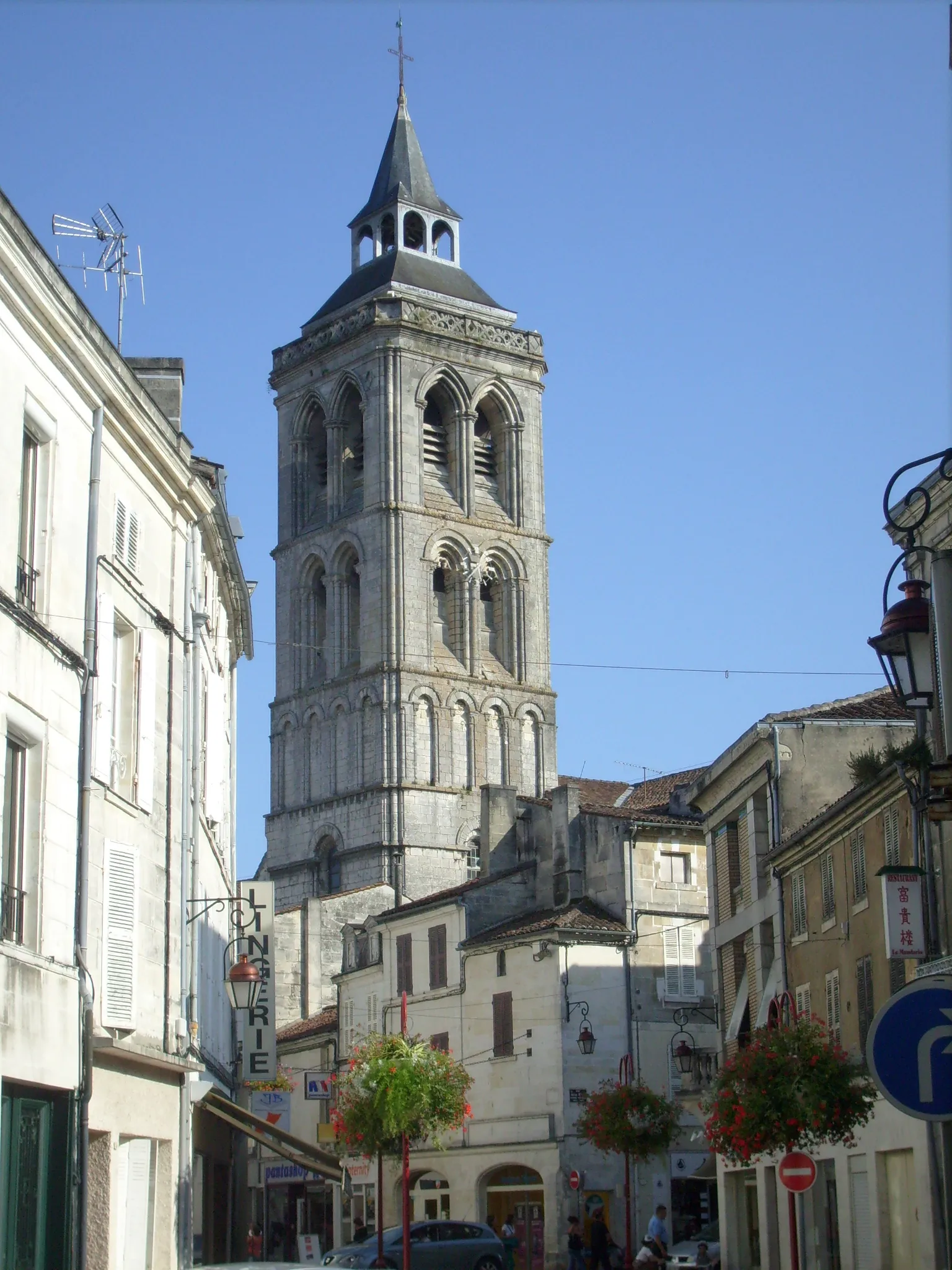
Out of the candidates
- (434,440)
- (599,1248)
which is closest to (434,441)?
(434,440)

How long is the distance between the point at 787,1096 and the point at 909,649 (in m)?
13.5

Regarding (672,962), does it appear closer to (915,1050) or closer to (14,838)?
(14,838)

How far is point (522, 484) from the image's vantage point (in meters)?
75.5

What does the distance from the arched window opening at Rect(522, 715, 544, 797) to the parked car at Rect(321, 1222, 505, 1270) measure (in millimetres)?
38565

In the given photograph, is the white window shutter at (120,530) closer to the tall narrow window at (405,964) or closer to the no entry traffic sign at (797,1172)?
the no entry traffic sign at (797,1172)

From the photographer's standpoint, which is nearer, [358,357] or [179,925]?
[179,925]

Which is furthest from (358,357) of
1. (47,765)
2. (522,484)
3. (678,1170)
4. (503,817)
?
(47,765)

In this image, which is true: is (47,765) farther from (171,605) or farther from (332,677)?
(332,677)

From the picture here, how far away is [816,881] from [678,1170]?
49.3ft

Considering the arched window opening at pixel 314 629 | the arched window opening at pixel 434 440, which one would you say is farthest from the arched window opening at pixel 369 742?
the arched window opening at pixel 434 440

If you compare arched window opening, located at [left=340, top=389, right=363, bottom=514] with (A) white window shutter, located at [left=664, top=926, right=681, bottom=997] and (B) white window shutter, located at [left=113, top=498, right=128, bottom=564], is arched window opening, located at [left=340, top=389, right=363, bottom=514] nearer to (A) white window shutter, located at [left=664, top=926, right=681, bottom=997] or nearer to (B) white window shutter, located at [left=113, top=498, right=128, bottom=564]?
(A) white window shutter, located at [left=664, top=926, right=681, bottom=997]

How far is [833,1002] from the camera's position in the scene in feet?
93.6

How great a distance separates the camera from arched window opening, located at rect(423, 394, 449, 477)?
73.9m

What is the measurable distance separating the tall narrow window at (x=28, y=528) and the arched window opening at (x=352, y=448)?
58208 millimetres
